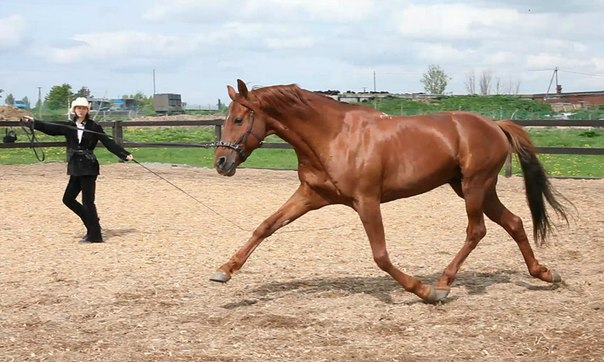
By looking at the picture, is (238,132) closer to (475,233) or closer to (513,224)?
(475,233)

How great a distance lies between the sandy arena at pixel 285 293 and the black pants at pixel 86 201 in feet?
0.77

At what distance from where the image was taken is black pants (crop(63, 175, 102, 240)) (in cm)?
892

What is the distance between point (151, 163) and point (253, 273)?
46.3ft

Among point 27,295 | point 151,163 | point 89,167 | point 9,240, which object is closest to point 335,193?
point 27,295

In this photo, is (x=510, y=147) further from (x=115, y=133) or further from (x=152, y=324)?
(x=115, y=133)

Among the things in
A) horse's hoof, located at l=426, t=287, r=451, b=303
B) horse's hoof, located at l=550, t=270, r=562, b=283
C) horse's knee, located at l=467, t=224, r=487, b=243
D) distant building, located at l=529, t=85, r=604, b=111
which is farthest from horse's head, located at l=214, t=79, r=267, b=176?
distant building, located at l=529, t=85, r=604, b=111

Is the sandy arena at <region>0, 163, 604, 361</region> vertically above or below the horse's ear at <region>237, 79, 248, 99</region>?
below

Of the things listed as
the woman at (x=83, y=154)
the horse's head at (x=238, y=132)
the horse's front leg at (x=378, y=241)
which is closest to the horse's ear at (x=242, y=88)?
the horse's head at (x=238, y=132)

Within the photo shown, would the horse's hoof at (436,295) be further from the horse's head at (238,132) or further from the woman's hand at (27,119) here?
A: the woman's hand at (27,119)

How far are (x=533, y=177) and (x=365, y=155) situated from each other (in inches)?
73.9

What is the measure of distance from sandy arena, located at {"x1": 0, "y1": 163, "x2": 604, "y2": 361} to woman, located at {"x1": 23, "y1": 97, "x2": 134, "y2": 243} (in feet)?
1.28

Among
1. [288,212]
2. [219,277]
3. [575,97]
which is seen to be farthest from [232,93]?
[575,97]

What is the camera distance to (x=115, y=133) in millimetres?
20969

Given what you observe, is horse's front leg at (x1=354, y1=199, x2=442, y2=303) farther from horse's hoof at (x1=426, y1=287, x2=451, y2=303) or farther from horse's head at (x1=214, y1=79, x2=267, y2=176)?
horse's head at (x1=214, y1=79, x2=267, y2=176)
